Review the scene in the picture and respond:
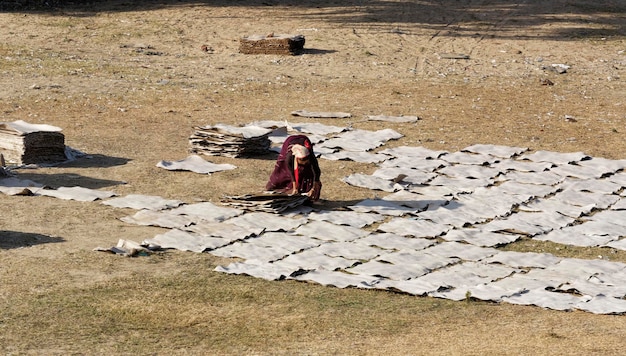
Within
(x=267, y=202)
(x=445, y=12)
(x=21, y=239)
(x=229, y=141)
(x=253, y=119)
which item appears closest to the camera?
(x=21, y=239)

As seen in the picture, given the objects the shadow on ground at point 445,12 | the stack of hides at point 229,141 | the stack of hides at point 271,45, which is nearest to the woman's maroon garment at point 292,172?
the stack of hides at point 229,141

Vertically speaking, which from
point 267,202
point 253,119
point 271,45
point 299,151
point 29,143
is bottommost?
point 253,119

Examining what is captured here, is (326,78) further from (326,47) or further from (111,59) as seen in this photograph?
(111,59)

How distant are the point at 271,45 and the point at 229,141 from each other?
27.3 feet

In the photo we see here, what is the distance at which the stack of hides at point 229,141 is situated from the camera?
A: 15.5 m

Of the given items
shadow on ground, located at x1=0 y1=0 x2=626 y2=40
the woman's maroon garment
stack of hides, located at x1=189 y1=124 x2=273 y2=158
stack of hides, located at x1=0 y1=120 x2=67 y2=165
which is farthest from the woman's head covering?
shadow on ground, located at x1=0 y1=0 x2=626 y2=40

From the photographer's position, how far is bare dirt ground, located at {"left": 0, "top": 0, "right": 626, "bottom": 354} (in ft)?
29.5

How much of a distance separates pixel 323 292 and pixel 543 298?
2.03 meters

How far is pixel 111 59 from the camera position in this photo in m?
22.5

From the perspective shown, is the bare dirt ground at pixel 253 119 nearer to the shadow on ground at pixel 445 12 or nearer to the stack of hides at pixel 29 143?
the shadow on ground at pixel 445 12

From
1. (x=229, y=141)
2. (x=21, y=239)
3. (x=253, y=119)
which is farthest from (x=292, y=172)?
(x=253, y=119)

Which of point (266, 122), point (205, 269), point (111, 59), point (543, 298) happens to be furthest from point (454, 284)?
point (111, 59)

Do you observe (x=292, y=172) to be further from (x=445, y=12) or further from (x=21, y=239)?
(x=445, y=12)

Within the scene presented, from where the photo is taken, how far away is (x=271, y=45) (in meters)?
23.4
